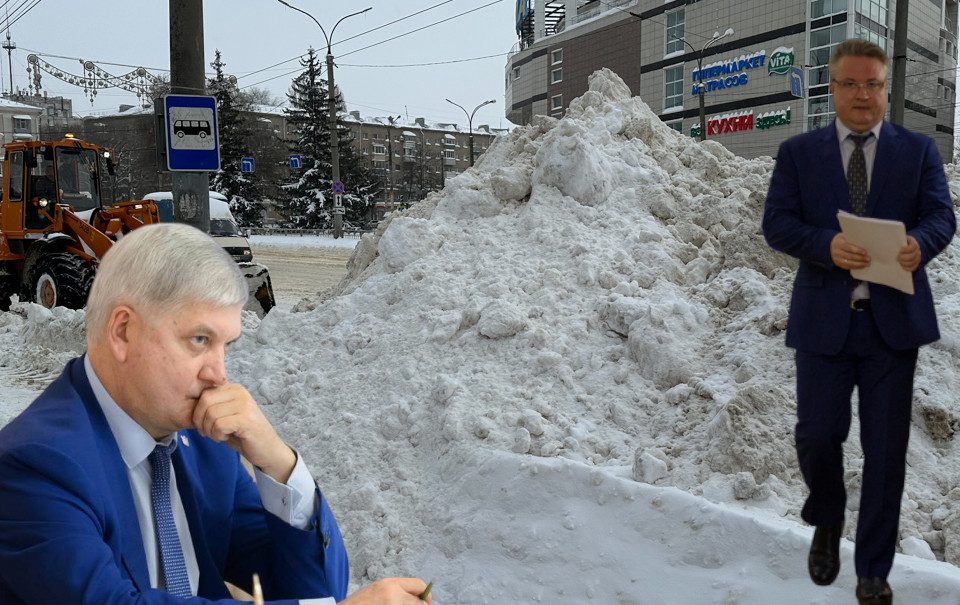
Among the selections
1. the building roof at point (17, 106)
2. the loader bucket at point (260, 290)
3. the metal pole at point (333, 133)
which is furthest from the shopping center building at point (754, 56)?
the building roof at point (17, 106)

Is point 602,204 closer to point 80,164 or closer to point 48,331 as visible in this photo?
point 48,331

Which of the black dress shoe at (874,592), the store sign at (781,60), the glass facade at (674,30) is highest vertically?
the glass facade at (674,30)

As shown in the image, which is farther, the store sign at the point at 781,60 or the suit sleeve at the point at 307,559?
the store sign at the point at 781,60

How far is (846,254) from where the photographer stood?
2.89 meters

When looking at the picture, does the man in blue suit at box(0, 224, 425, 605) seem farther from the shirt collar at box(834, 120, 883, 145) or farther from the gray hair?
the shirt collar at box(834, 120, 883, 145)

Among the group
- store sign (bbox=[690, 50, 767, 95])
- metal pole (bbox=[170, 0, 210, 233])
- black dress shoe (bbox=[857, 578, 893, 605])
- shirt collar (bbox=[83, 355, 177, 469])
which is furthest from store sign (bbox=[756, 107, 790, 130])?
shirt collar (bbox=[83, 355, 177, 469])

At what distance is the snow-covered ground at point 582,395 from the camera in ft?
11.8

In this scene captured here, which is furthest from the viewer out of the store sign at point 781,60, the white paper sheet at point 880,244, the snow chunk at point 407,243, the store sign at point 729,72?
the store sign at point 729,72

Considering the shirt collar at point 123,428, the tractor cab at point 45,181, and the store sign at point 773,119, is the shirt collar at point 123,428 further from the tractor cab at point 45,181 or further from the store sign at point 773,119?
the store sign at point 773,119

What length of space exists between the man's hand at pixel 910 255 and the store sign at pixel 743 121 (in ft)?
129

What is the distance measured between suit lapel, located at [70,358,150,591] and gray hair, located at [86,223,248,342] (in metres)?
0.15

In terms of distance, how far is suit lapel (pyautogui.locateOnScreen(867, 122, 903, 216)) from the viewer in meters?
2.95

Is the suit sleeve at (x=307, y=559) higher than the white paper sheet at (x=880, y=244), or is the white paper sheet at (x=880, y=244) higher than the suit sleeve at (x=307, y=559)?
the white paper sheet at (x=880, y=244)

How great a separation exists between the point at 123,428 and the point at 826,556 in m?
2.72
